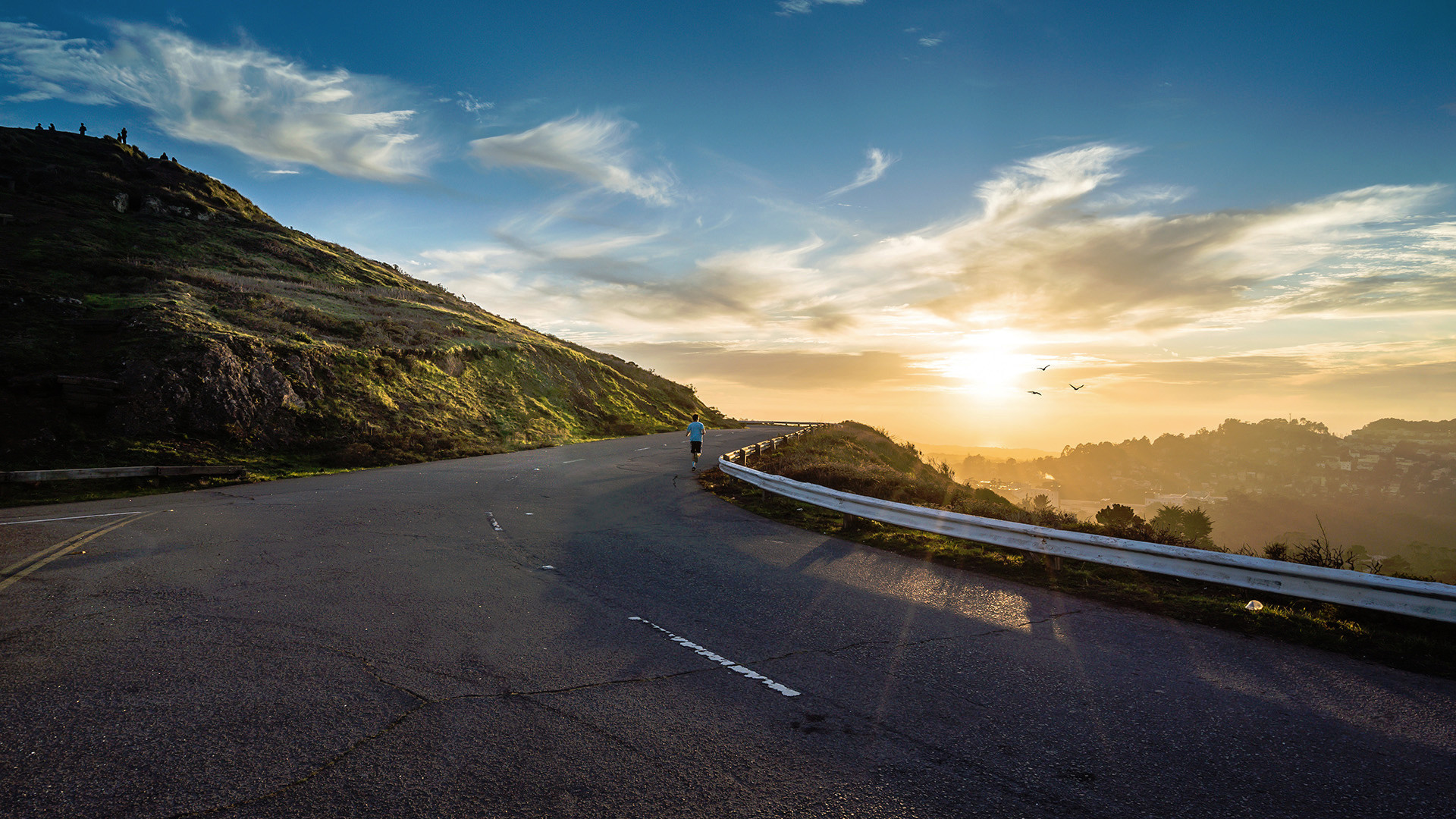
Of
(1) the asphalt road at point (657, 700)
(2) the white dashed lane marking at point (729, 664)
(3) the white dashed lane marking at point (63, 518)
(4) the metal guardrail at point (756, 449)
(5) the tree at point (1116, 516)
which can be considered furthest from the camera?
(4) the metal guardrail at point (756, 449)

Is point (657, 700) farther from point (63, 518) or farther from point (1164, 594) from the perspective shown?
point (63, 518)

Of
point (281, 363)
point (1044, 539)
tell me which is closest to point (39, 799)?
point (1044, 539)

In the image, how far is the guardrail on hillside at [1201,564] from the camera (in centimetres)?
576

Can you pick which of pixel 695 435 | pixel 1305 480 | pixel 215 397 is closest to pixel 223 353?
pixel 215 397

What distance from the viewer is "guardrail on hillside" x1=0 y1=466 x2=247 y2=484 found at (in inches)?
616

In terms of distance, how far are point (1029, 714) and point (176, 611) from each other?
813 cm

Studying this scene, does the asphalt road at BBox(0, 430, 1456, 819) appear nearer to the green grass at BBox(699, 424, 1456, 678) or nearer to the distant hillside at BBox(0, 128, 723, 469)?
the green grass at BBox(699, 424, 1456, 678)

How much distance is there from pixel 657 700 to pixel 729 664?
89 centimetres

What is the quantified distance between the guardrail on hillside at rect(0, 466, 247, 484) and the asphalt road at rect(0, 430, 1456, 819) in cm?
960

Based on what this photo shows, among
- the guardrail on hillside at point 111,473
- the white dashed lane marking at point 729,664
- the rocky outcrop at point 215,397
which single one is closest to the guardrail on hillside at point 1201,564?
the white dashed lane marking at point 729,664

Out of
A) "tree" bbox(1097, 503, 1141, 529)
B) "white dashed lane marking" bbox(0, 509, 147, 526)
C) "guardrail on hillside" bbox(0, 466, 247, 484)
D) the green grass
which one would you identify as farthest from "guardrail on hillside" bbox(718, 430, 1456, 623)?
"guardrail on hillside" bbox(0, 466, 247, 484)

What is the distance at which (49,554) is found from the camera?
8867 millimetres

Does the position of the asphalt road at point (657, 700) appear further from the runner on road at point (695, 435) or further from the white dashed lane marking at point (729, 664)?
the runner on road at point (695, 435)

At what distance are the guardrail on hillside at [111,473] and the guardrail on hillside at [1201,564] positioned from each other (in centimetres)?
1905
